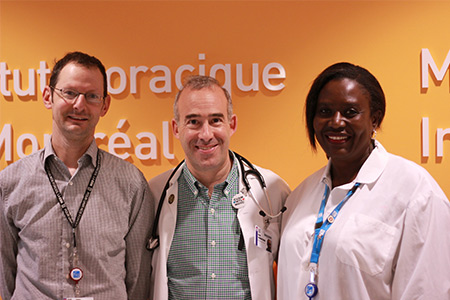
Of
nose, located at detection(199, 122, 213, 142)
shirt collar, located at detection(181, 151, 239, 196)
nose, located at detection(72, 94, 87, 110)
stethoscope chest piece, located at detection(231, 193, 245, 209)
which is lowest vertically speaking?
stethoscope chest piece, located at detection(231, 193, 245, 209)

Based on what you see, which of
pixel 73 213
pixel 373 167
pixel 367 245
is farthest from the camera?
pixel 73 213

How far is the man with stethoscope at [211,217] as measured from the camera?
225 cm

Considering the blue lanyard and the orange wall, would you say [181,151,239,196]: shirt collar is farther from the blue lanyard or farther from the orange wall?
the orange wall

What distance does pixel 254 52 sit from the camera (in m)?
3.36

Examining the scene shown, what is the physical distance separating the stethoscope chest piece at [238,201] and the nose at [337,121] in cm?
64

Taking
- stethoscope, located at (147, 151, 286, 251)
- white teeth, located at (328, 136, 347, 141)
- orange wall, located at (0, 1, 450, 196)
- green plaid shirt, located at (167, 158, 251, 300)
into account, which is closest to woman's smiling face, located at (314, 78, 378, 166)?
white teeth, located at (328, 136, 347, 141)

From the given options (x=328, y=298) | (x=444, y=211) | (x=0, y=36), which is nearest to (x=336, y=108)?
(x=444, y=211)

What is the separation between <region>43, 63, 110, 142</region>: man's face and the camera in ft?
7.20

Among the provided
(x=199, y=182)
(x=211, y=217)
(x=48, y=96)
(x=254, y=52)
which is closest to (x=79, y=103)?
(x=48, y=96)

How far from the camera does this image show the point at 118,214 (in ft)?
7.44

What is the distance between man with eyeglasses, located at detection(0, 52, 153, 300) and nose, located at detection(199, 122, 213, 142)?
412mm

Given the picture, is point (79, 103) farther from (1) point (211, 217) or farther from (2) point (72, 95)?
(1) point (211, 217)

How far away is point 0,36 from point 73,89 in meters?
1.68

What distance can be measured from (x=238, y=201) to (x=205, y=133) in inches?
15.3
